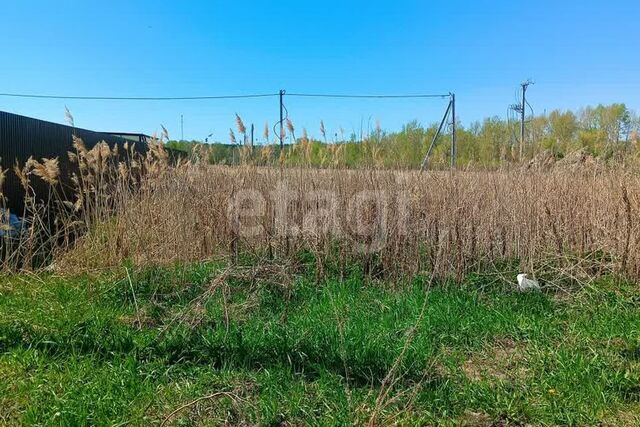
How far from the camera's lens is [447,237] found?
3453 mm

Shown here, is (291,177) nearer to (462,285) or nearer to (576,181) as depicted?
(462,285)

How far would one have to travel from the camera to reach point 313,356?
213cm

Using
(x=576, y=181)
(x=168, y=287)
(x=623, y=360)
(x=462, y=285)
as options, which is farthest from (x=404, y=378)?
(x=576, y=181)

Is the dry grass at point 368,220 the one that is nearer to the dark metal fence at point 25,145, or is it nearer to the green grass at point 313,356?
the green grass at point 313,356

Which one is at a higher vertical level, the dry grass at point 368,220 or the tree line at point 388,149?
the tree line at point 388,149

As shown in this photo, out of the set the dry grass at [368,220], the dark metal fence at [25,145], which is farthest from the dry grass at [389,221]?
the dark metal fence at [25,145]

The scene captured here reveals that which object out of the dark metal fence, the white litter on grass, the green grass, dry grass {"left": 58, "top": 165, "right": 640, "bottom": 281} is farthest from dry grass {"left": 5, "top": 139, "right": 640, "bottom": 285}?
the dark metal fence

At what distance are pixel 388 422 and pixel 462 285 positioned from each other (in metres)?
1.95

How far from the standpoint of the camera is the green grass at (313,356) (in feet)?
5.74

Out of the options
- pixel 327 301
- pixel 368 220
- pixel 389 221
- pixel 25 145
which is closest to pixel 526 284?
pixel 389 221

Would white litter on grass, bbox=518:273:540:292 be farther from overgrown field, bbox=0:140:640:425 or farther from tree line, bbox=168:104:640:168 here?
tree line, bbox=168:104:640:168

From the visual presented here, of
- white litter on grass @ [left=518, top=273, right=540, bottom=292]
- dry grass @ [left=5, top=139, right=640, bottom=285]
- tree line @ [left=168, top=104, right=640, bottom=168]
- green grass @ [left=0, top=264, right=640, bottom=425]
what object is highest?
tree line @ [left=168, top=104, right=640, bottom=168]

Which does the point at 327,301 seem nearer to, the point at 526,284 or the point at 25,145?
the point at 526,284

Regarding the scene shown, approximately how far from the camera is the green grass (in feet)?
5.74
